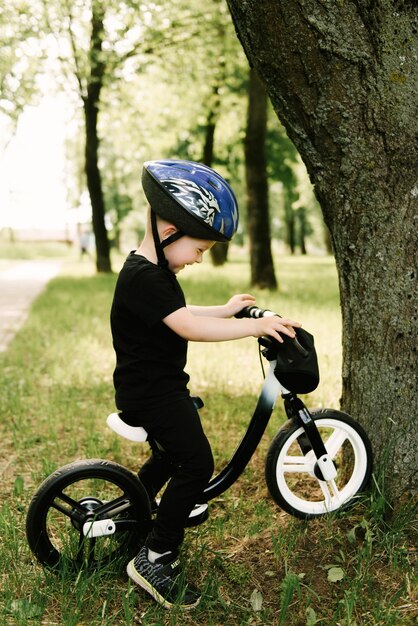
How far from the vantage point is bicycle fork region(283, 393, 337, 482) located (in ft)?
9.14

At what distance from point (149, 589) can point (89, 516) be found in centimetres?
38

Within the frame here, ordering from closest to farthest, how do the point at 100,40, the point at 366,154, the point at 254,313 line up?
1. the point at 254,313
2. the point at 366,154
3. the point at 100,40

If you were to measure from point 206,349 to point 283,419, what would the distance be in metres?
2.49

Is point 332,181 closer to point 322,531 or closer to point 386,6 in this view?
point 386,6

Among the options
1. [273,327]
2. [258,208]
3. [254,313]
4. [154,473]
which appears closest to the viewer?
[273,327]

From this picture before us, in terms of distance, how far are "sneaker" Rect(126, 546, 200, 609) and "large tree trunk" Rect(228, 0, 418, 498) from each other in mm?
1090

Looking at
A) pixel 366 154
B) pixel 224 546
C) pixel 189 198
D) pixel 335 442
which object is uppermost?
pixel 366 154

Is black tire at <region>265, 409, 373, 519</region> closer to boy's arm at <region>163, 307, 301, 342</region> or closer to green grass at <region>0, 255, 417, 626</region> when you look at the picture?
green grass at <region>0, 255, 417, 626</region>

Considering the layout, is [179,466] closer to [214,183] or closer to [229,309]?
[229,309]

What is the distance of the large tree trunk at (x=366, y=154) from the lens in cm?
273

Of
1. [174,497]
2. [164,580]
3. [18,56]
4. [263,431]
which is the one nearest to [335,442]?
[263,431]

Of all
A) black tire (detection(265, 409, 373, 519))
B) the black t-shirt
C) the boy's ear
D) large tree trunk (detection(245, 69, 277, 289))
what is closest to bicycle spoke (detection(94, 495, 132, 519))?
the black t-shirt

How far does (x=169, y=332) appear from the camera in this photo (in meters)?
2.60

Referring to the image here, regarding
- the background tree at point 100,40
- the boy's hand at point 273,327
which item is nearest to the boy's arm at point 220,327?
the boy's hand at point 273,327
